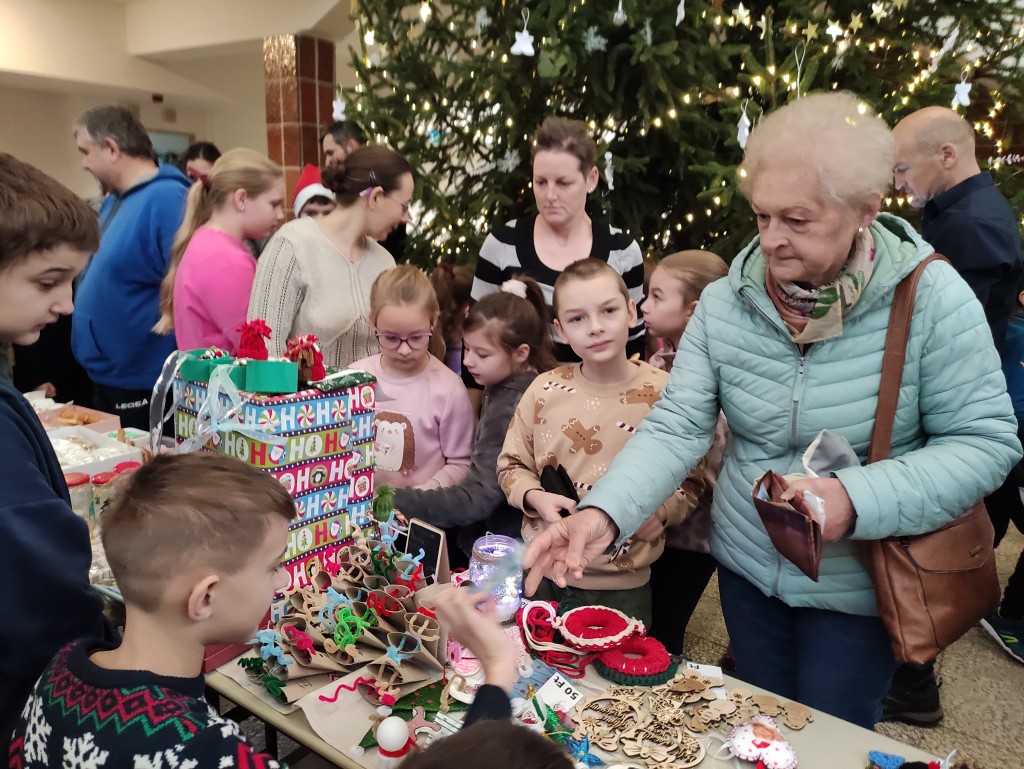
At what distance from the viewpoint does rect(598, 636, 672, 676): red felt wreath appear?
1.47m

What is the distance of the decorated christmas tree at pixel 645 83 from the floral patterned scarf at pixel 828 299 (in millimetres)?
1939

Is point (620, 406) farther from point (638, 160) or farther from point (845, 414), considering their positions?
point (638, 160)

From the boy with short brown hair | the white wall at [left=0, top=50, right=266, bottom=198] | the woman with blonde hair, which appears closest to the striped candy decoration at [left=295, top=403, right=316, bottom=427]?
the boy with short brown hair

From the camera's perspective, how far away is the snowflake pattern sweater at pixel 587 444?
1979 millimetres

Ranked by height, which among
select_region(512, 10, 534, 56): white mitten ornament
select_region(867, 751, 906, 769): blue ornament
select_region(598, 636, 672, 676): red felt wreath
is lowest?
select_region(867, 751, 906, 769): blue ornament

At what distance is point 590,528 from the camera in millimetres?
1480

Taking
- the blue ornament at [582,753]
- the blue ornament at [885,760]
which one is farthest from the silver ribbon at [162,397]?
the blue ornament at [885,760]

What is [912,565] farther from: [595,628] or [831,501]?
[595,628]

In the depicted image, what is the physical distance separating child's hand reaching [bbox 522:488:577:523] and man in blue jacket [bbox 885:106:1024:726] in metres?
1.67

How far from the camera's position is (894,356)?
139 centimetres

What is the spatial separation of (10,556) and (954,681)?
318 centimetres

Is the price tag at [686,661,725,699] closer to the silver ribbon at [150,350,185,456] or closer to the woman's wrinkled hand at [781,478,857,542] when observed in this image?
the woman's wrinkled hand at [781,478,857,542]

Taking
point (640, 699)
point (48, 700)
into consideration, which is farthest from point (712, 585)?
point (48, 700)

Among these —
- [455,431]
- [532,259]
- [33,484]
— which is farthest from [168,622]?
[532,259]
